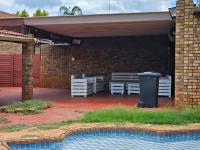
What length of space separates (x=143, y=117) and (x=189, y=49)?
2932 millimetres

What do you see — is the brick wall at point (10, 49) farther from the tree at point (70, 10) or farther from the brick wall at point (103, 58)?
the tree at point (70, 10)

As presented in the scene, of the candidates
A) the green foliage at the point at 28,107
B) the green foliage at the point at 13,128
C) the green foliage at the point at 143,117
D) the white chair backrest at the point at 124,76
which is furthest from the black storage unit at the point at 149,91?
the white chair backrest at the point at 124,76

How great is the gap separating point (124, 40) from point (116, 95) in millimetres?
3921

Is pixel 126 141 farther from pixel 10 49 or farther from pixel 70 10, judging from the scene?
pixel 70 10

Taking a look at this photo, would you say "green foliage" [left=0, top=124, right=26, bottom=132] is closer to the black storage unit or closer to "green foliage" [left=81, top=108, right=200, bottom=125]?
"green foliage" [left=81, top=108, right=200, bottom=125]

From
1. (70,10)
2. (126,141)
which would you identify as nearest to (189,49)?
(126,141)

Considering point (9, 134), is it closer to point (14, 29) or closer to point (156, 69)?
point (14, 29)

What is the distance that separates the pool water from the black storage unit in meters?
4.06

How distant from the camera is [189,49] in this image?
11.2 meters

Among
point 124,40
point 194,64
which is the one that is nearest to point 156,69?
point 124,40

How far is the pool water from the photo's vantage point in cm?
761

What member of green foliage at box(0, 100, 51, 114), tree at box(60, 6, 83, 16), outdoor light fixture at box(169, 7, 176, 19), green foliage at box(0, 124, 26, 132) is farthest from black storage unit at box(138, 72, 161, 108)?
tree at box(60, 6, 83, 16)

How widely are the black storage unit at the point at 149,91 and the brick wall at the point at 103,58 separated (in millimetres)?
7058

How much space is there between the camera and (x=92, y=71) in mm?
20297
